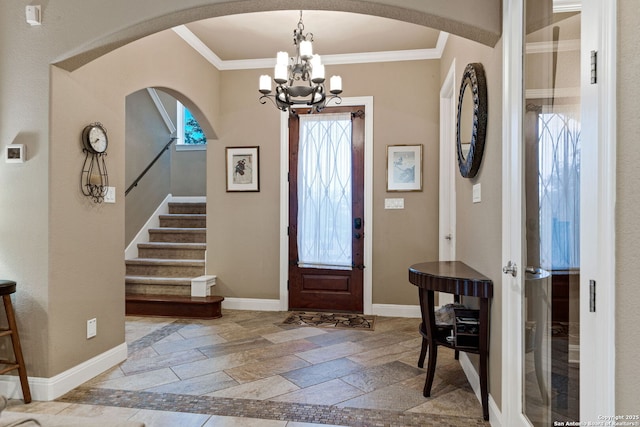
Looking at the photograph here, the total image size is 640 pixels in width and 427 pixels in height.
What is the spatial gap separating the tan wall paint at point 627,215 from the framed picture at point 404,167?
324 cm

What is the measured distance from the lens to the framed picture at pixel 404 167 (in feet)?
14.0

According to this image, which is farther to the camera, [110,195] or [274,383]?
[110,195]

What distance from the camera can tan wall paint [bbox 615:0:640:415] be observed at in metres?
0.95

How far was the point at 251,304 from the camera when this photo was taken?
4.59 metres

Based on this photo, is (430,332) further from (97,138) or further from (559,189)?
(97,138)

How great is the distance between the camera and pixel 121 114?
3.04 m

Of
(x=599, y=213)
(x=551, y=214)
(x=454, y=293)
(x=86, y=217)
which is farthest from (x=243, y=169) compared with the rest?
(x=599, y=213)

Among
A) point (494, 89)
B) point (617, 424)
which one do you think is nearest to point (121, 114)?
point (494, 89)

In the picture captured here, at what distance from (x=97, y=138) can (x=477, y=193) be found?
2631 millimetres

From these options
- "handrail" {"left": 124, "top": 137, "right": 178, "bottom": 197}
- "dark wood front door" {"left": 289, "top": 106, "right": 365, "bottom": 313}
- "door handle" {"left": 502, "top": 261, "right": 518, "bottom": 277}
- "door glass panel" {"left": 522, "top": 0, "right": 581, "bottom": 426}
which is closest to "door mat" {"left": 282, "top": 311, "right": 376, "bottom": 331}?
"dark wood front door" {"left": 289, "top": 106, "right": 365, "bottom": 313}

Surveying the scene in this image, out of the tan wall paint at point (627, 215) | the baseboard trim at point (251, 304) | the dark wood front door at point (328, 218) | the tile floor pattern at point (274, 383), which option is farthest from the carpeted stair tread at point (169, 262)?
the tan wall paint at point (627, 215)

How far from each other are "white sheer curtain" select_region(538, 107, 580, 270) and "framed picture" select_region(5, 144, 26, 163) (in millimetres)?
2920

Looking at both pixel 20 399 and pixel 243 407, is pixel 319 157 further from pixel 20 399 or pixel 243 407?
pixel 20 399

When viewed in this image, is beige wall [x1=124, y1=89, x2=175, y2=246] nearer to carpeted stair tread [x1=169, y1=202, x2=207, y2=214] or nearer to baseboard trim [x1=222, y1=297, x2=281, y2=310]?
carpeted stair tread [x1=169, y1=202, x2=207, y2=214]
